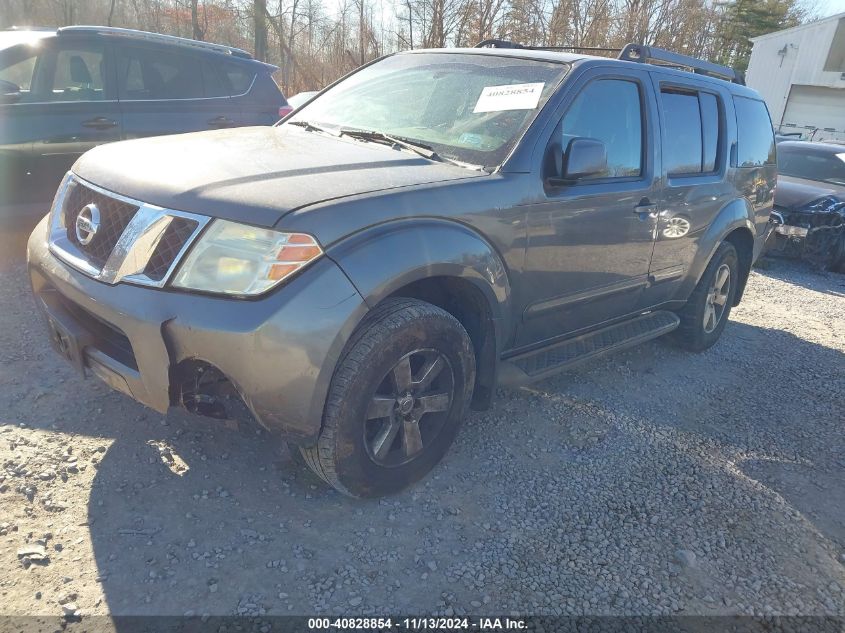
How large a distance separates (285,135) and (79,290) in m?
1.39

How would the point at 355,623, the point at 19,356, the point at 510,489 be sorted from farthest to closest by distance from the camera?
the point at 19,356, the point at 510,489, the point at 355,623

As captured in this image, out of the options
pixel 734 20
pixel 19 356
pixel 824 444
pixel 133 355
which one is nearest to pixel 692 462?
pixel 824 444

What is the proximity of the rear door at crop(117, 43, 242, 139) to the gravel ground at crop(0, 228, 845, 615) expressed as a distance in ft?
8.24

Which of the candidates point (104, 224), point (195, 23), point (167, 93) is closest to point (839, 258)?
point (167, 93)

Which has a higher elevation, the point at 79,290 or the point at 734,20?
the point at 734,20

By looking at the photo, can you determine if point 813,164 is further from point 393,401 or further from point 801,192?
point 393,401

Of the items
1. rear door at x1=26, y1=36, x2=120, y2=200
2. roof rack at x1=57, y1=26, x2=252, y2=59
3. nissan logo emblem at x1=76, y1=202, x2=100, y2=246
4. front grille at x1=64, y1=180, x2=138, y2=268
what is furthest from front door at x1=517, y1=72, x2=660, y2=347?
roof rack at x1=57, y1=26, x2=252, y2=59

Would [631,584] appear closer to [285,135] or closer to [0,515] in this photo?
[0,515]

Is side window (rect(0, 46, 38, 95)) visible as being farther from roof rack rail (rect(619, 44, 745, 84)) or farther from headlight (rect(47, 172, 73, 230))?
roof rack rail (rect(619, 44, 745, 84))

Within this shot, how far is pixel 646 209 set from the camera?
3648 millimetres

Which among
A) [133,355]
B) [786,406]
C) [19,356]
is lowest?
[786,406]

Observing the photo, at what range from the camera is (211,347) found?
214 cm

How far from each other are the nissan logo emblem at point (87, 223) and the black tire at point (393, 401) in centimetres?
113

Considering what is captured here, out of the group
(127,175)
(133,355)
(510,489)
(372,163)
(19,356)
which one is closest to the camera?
(133,355)
